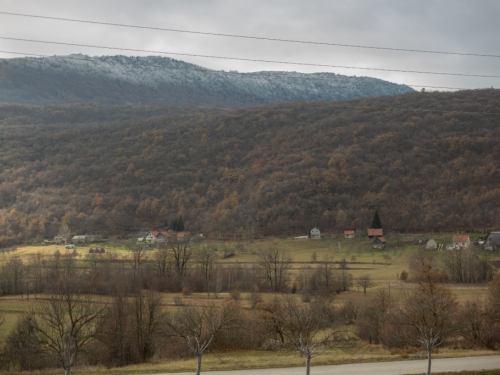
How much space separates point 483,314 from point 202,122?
133m

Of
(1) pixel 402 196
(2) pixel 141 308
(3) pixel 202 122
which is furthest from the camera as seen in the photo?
(3) pixel 202 122

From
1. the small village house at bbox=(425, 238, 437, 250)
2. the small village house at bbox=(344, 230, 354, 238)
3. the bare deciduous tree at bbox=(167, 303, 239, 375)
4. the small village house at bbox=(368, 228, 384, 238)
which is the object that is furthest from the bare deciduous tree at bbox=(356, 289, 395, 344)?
the small village house at bbox=(344, 230, 354, 238)

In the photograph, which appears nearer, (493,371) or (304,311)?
(493,371)

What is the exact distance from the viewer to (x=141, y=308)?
3622cm

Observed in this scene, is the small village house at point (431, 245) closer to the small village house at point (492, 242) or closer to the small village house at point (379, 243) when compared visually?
the small village house at point (492, 242)

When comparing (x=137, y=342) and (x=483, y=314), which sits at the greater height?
(x=483, y=314)

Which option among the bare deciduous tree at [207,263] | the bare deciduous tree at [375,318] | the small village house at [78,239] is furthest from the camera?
the small village house at [78,239]

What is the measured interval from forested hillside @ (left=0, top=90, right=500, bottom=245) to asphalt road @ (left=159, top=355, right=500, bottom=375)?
5714 cm

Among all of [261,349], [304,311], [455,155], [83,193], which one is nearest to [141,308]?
[261,349]

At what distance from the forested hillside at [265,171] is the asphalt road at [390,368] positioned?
5714cm

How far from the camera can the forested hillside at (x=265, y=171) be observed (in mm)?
99000

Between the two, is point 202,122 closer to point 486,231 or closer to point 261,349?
point 486,231

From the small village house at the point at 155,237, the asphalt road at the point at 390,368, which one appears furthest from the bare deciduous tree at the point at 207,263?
the asphalt road at the point at 390,368

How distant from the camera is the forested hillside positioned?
9900 cm
